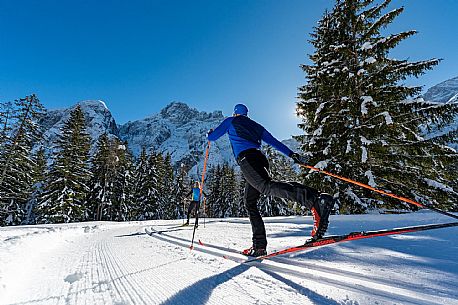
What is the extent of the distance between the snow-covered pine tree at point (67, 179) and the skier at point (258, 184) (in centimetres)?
2549

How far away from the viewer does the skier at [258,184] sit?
2.64m

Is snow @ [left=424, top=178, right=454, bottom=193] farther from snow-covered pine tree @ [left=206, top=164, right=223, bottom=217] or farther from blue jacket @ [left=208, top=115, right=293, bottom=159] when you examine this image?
snow-covered pine tree @ [left=206, top=164, right=223, bottom=217]

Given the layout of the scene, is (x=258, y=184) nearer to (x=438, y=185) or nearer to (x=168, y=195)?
(x=438, y=185)

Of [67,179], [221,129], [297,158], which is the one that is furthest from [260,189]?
[67,179]

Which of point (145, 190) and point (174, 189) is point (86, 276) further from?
point (174, 189)

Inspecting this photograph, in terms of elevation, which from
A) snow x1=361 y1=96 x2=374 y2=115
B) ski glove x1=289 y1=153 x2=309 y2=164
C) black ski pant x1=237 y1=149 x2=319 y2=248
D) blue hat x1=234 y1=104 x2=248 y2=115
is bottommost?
black ski pant x1=237 y1=149 x2=319 y2=248

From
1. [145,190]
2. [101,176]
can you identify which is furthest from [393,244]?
[145,190]

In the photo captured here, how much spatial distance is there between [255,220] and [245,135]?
1142 mm

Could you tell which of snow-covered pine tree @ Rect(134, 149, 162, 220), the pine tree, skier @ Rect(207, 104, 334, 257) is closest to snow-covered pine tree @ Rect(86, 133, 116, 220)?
snow-covered pine tree @ Rect(134, 149, 162, 220)

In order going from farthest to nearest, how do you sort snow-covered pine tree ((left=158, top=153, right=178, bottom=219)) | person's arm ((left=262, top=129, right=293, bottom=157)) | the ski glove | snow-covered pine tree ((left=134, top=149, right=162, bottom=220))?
snow-covered pine tree ((left=158, top=153, right=178, bottom=219)) < snow-covered pine tree ((left=134, top=149, right=162, bottom=220)) < person's arm ((left=262, top=129, right=293, bottom=157)) < the ski glove

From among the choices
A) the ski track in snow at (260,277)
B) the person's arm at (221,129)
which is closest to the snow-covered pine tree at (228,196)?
the person's arm at (221,129)

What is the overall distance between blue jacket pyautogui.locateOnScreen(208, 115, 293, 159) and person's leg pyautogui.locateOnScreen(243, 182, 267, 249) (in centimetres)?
55

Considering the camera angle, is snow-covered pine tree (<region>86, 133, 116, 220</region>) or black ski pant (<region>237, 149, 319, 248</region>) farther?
snow-covered pine tree (<region>86, 133, 116, 220</region>)

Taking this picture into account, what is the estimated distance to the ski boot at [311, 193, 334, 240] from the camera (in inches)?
102
